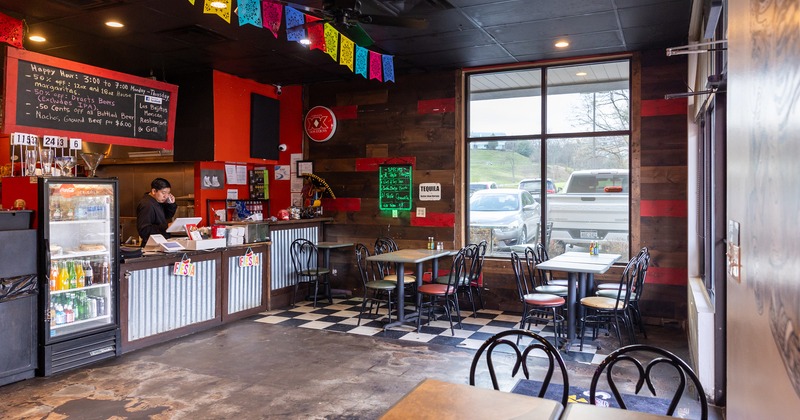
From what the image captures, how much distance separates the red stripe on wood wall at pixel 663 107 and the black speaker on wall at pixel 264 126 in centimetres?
484

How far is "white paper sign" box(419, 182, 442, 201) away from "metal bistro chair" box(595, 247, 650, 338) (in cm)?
234

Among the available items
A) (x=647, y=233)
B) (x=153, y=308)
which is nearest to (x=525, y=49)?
(x=647, y=233)

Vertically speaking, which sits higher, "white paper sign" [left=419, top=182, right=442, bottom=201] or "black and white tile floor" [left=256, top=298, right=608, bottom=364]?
"white paper sign" [left=419, top=182, right=442, bottom=201]

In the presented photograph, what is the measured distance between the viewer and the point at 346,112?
792 centimetres

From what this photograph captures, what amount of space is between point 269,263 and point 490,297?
9.15 ft

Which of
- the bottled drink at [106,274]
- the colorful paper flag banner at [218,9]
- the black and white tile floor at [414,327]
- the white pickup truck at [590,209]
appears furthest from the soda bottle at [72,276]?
the white pickup truck at [590,209]

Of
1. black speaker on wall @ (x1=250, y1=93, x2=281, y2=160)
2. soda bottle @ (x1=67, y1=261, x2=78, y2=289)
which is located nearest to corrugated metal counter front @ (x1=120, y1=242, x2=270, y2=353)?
soda bottle @ (x1=67, y1=261, x2=78, y2=289)

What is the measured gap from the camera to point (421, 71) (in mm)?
7316

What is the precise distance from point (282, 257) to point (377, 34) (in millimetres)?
3107

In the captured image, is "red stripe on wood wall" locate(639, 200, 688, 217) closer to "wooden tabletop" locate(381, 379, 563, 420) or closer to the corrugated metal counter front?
the corrugated metal counter front

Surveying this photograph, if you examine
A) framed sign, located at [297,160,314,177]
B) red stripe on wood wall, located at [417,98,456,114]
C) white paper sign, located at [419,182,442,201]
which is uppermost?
red stripe on wood wall, located at [417,98,456,114]

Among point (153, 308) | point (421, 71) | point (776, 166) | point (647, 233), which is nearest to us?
point (776, 166)

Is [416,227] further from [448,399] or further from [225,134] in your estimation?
[448,399]

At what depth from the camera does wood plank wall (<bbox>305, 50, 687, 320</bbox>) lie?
6.14 metres
